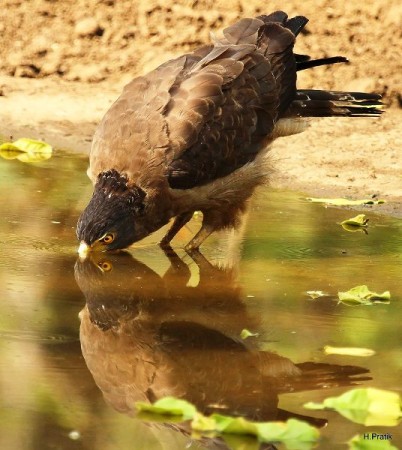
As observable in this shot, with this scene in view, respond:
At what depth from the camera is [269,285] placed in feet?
23.4

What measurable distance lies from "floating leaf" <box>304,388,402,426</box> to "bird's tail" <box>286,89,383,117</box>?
11.7 feet

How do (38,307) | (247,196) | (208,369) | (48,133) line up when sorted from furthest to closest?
(48,133), (247,196), (38,307), (208,369)

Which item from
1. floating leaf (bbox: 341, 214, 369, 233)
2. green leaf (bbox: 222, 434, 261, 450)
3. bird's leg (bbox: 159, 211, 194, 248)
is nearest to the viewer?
green leaf (bbox: 222, 434, 261, 450)

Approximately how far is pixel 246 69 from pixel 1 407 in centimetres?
360

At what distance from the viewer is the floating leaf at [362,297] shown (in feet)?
22.4

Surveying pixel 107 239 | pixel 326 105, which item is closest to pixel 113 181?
pixel 107 239

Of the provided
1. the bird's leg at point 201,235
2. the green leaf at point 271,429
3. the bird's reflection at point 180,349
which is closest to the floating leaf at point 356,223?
the bird's leg at point 201,235

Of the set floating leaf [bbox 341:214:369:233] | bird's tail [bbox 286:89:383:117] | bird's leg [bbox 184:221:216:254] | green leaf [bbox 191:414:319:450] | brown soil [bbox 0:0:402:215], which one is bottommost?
brown soil [bbox 0:0:402:215]

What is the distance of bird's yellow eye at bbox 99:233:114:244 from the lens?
7.31 meters

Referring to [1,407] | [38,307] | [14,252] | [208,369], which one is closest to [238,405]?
[208,369]

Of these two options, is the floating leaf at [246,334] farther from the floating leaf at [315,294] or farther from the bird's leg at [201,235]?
the bird's leg at [201,235]

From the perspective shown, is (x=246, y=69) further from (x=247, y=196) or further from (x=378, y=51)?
(x=378, y=51)

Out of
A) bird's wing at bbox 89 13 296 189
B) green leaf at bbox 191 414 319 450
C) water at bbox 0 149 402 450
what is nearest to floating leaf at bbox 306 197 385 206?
water at bbox 0 149 402 450

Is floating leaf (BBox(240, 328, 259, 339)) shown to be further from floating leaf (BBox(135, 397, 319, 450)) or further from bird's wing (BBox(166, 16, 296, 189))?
bird's wing (BBox(166, 16, 296, 189))
